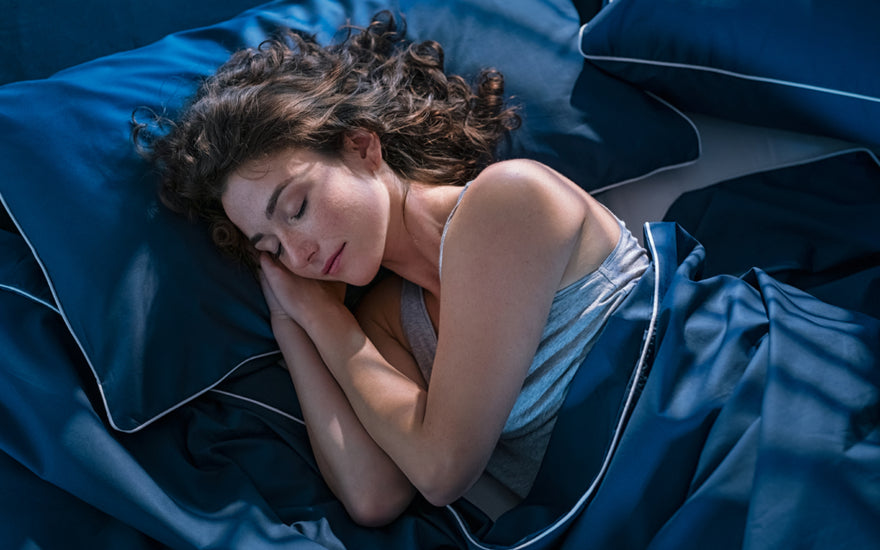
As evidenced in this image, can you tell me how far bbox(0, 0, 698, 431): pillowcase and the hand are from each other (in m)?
0.02

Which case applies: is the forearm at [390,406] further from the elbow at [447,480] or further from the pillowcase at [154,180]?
the pillowcase at [154,180]

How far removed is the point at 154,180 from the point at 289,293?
28 centimetres

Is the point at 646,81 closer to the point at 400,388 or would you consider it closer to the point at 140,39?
the point at 400,388

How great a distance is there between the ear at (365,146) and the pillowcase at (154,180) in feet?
0.91

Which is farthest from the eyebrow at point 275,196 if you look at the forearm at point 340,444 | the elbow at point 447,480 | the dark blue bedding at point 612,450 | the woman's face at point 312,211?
the elbow at point 447,480

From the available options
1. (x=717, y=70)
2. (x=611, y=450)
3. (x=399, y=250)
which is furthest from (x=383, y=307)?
(x=717, y=70)

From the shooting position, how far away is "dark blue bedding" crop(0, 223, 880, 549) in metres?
0.92

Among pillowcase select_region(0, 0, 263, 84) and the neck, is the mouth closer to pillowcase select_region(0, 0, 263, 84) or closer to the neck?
the neck

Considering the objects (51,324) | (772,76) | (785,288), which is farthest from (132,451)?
(772,76)

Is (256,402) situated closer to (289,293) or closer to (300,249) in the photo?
(289,293)

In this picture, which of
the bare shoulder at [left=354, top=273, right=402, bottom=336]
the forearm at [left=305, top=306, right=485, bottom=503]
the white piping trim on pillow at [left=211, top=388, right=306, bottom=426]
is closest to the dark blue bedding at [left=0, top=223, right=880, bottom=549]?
the white piping trim on pillow at [left=211, top=388, right=306, bottom=426]

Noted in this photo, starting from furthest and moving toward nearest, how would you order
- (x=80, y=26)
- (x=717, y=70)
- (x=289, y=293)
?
1. (x=80, y=26)
2. (x=717, y=70)
3. (x=289, y=293)

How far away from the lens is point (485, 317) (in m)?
1.03

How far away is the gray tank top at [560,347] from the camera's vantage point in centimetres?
114
